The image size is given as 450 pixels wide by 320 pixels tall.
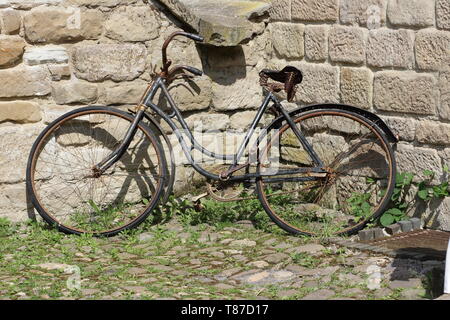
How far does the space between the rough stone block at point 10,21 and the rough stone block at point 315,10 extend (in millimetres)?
2162

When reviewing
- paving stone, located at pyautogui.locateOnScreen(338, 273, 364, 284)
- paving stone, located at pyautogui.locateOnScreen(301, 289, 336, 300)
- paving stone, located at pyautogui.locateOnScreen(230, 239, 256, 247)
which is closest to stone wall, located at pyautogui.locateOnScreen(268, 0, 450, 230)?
paving stone, located at pyautogui.locateOnScreen(338, 273, 364, 284)

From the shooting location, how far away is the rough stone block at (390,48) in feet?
21.0

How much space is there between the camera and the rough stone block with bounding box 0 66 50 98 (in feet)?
21.1

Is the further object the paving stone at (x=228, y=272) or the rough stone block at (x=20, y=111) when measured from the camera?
the rough stone block at (x=20, y=111)

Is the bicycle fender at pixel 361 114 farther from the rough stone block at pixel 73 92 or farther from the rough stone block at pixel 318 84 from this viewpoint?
the rough stone block at pixel 73 92

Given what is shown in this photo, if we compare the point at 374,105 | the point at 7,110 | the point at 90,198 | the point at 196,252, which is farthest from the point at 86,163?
the point at 374,105

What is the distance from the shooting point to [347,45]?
681 centimetres

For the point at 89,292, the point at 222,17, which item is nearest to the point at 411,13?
the point at 222,17

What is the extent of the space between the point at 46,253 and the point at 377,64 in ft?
8.87

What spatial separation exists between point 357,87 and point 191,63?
1293 mm

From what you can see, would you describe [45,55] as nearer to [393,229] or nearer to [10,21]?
[10,21]

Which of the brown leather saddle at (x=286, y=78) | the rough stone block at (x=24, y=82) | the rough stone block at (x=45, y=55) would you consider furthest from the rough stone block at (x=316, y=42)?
the rough stone block at (x=24, y=82)

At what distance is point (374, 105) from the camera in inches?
264

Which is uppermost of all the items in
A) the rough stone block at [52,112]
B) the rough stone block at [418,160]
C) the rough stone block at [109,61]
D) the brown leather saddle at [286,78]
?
A: the rough stone block at [109,61]
